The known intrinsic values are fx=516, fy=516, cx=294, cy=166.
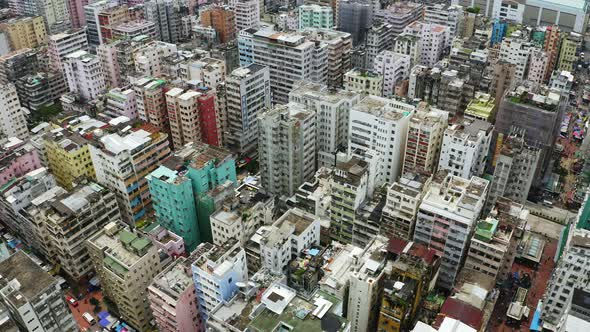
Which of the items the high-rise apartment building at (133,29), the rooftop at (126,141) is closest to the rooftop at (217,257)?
the rooftop at (126,141)

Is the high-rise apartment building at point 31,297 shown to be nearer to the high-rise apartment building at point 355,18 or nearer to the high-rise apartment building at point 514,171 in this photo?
the high-rise apartment building at point 514,171

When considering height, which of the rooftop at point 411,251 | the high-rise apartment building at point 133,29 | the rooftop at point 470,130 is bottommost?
the rooftop at point 411,251

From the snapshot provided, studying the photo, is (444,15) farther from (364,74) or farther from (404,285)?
(404,285)

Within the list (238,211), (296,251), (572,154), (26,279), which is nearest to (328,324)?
(296,251)

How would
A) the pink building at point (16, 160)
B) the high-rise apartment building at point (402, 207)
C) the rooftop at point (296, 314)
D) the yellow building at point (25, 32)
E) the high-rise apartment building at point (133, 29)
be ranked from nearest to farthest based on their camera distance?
1. the rooftop at point (296, 314)
2. the high-rise apartment building at point (402, 207)
3. the pink building at point (16, 160)
4. the high-rise apartment building at point (133, 29)
5. the yellow building at point (25, 32)

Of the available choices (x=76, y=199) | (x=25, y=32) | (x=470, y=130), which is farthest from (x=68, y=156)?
(x=25, y=32)

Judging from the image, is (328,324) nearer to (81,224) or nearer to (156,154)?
(81,224)
